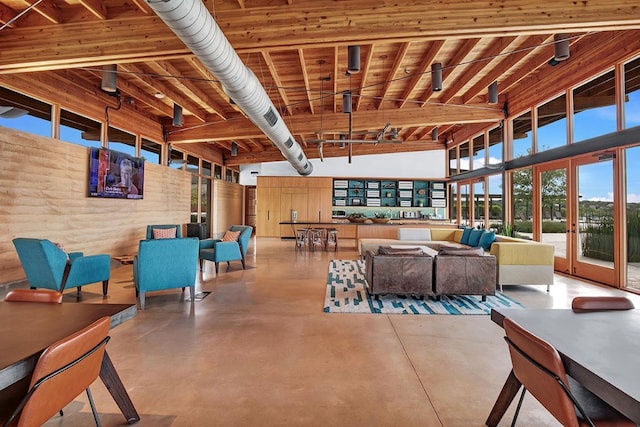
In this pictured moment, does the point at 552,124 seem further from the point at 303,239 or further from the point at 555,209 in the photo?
the point at 303,239

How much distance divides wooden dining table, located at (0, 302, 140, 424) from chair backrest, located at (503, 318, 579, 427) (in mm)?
1859

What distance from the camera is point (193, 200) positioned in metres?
11.1

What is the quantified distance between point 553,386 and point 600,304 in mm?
1020

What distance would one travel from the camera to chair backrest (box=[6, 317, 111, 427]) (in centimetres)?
110

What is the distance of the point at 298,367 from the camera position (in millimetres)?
2609

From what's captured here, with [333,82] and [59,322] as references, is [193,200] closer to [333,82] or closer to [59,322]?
[333,82]

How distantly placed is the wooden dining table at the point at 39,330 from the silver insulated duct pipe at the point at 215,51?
2195 millimetres

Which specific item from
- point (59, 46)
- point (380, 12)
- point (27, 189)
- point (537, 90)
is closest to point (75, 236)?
point (27, 189)

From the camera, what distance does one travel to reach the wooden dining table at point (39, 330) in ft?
3.75

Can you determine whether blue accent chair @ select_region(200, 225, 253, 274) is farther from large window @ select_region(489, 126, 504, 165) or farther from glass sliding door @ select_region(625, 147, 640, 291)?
large window @ select_region(489, 126, 504, 165)

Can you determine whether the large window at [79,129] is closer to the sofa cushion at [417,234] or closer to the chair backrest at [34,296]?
the chair backrest at [34,296]

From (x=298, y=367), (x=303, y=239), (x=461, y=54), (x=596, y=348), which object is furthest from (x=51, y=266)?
(x=303, y=239)

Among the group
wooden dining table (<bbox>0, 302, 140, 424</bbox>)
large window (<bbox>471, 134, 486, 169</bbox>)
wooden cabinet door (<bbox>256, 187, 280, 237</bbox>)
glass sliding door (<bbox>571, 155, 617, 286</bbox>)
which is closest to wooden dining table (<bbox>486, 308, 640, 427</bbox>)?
wooden dining table (<bbox>0, 302, 140, 424</bbox>)

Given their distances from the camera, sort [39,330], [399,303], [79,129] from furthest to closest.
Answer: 1. [79,129]
2. [399,303]
3. [39,330]
